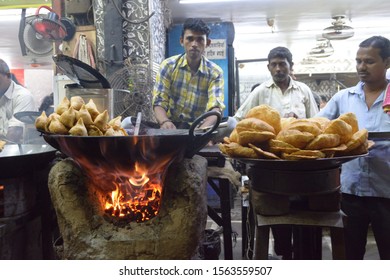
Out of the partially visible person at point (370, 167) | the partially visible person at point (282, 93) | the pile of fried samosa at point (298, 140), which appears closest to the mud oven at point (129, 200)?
the pile of fried samosa at point (298, 140)

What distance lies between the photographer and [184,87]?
2.22 m

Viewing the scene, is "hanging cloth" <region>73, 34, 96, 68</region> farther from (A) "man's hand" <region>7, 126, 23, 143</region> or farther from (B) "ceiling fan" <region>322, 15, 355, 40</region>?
(B) "ceiling fan" <region>322, 15, 355, 40</region>

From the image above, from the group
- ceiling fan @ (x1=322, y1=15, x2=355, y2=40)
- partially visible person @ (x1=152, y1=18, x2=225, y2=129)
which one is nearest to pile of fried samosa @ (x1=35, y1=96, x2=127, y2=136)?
partially visible person @ (x1=152, y1=18, x2=225, y2=129)

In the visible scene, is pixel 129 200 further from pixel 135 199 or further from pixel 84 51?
pixel 84 51

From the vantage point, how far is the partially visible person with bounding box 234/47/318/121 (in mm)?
2287

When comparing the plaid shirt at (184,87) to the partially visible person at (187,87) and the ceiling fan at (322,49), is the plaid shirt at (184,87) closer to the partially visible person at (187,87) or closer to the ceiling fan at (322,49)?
the partially visible person at (187,87)

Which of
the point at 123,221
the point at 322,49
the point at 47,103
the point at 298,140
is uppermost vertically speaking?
the point at 322,49

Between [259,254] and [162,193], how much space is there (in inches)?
13.8

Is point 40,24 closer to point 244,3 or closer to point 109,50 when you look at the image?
point 109,50

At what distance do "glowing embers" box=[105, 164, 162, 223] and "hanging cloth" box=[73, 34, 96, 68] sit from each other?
1.77 metres

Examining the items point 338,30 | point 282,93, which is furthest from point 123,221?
point 338,30

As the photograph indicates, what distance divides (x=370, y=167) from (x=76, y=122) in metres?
1.15

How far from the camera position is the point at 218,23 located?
417 cm
